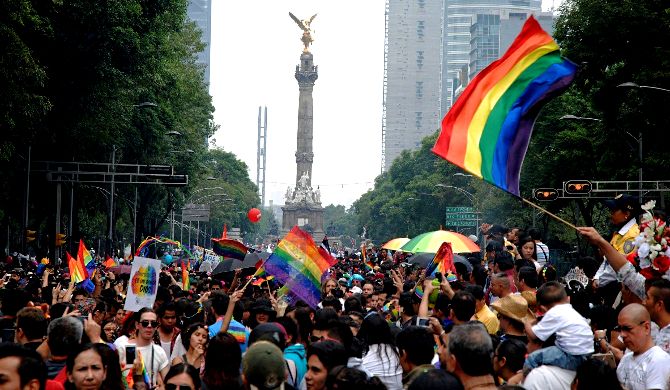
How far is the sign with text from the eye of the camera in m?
13.0

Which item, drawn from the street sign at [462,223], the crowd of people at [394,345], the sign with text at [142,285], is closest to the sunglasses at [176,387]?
the crowd of people at [394,345]

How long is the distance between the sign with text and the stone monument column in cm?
11318

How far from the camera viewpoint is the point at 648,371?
746 centimetres

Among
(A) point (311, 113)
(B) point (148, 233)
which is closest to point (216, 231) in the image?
(A) point (311, 113)

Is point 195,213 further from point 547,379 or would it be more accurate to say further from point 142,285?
point 547,379

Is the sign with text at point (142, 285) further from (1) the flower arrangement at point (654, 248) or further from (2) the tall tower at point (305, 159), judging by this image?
(2) the tall tower at point (305, 159)

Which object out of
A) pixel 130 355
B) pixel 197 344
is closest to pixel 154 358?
pixel 130 355

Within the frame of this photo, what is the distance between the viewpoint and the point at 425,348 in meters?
7.91

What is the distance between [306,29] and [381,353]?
119586 millimetres

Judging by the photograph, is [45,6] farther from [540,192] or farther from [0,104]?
[540,192]

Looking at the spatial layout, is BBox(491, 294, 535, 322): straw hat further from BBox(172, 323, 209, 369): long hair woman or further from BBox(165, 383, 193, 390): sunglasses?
BBox(165, 383, 193, 390): sunglasses

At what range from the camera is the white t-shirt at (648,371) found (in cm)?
743

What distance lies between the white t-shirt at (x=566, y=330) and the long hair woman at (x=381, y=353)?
1.23m

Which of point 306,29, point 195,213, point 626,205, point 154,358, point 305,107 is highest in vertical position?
point 306,29
